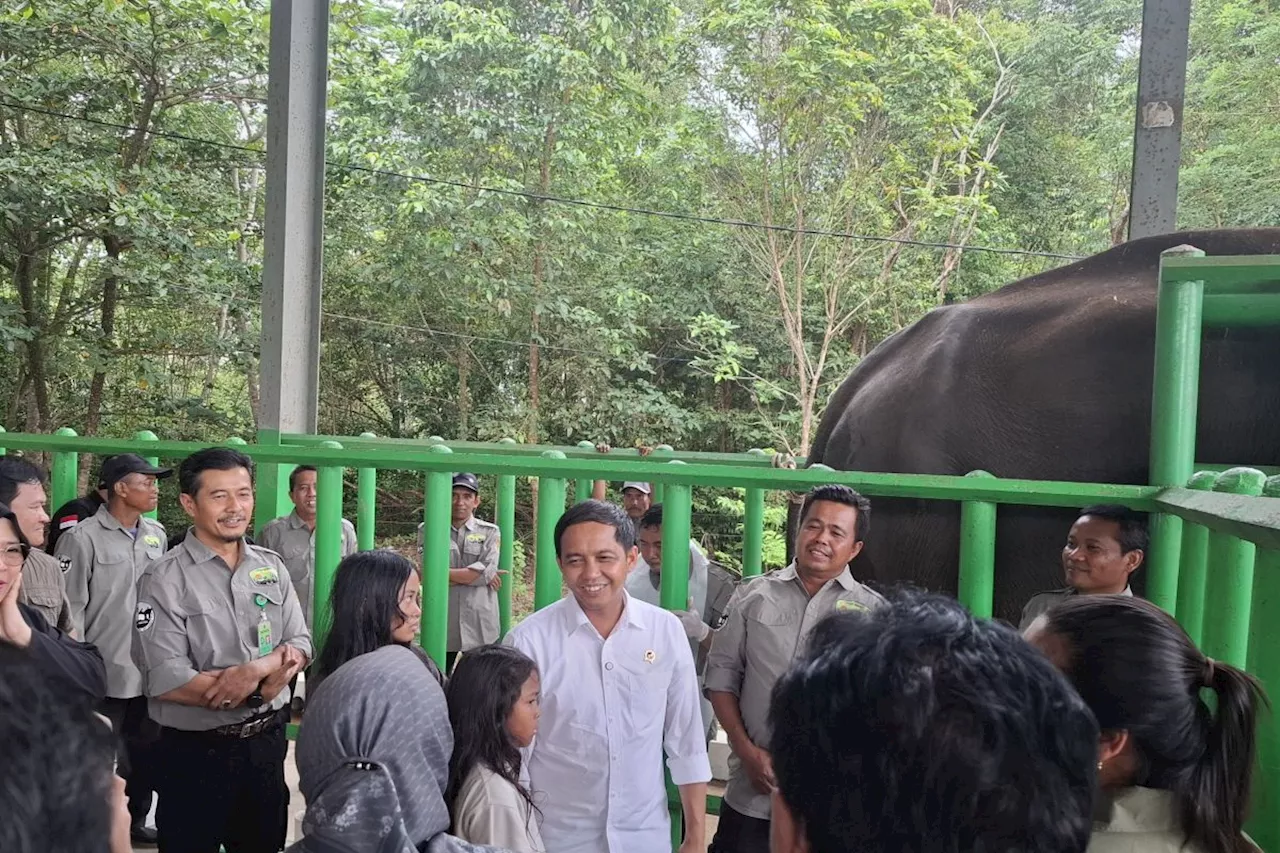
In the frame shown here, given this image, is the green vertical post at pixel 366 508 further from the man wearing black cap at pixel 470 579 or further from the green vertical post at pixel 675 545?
the green vertical post at pixel 675 545


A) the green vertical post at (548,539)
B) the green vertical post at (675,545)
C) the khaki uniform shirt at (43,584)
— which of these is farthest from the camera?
the khaki uniform shirt at (43,584)

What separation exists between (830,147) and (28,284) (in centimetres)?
763

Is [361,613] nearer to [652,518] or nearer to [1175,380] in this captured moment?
[652,518]

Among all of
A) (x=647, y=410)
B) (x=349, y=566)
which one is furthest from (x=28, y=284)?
(x=349, y=566)

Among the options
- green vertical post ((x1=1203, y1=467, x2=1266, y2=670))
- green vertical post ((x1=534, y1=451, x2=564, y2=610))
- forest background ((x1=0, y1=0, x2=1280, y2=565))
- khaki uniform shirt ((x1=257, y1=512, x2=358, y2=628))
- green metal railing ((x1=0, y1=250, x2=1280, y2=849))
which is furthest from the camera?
forest background ((x1=0, y1=0, x2=1280, y2=565))

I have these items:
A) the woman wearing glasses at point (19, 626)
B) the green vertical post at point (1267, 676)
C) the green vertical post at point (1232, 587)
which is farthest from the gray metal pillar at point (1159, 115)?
the woman wearing glasses at point (19, 626)

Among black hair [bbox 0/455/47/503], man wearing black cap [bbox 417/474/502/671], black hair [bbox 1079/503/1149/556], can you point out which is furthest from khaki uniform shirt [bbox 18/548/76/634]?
black hair [bbox 1079/503/1149/556]

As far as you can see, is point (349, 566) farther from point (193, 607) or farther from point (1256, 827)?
point (1256, 827)

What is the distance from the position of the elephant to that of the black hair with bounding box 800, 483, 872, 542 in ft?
2.77

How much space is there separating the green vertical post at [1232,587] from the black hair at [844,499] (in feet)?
2.85

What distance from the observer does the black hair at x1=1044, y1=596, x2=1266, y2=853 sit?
1.14m

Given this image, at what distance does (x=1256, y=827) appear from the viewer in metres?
1.29

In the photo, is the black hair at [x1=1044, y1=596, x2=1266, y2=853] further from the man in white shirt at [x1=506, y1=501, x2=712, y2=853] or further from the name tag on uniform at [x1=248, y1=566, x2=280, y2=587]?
the name tag on uniform at [x1=248, y1=566, x2=280, y2=587]

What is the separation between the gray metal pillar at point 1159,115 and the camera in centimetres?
350
